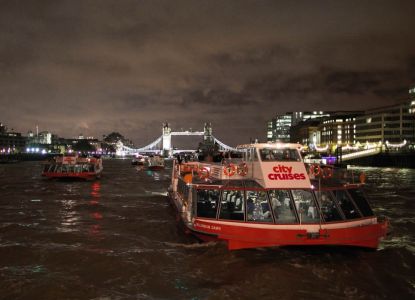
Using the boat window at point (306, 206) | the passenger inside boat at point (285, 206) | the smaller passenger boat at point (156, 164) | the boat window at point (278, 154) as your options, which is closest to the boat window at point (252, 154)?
the boat window at point (278, 154)

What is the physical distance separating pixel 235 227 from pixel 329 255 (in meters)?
3.73

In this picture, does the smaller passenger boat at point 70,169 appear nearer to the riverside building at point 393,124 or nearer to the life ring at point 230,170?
the life ring at point 230,170

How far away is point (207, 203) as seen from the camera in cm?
1739

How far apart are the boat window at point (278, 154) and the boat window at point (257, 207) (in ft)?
4.90

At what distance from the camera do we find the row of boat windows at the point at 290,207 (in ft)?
49.9

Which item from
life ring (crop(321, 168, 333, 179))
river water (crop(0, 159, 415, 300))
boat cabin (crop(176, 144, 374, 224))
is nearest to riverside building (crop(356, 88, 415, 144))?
river water (crop(0, 159, 415, 300))

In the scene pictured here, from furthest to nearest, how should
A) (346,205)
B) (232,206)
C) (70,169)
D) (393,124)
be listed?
(393,124) < (70,169) < (232,206) < (346,205)

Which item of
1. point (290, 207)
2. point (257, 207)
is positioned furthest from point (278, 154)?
point (290, 207)

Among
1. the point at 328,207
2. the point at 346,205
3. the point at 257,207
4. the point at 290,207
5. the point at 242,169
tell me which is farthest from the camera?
the point at 242,169

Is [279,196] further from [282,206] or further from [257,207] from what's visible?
[257,207]

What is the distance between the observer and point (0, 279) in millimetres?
13000

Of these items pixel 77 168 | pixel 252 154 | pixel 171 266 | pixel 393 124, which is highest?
pixel 393 124

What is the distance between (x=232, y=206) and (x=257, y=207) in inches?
37.5

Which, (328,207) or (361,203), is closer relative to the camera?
(328,207)
